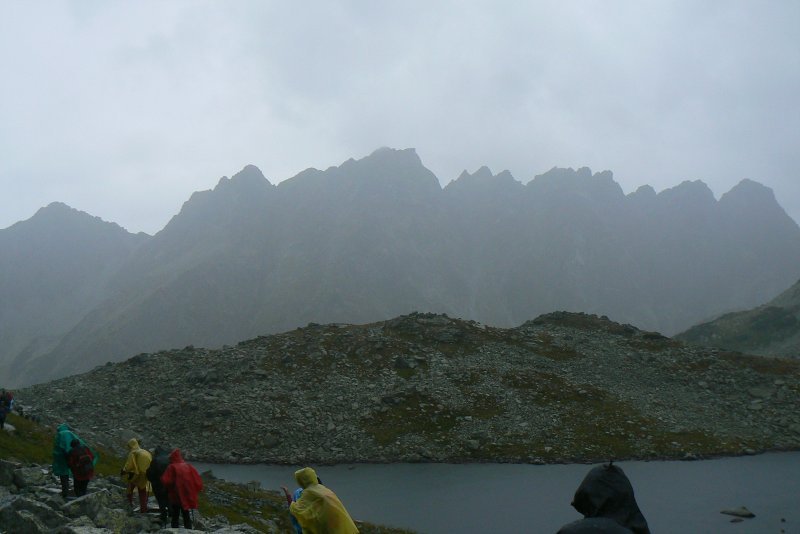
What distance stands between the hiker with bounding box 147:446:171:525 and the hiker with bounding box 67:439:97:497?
1.75 meters

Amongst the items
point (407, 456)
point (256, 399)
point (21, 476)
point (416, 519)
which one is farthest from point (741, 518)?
point (256, 399)

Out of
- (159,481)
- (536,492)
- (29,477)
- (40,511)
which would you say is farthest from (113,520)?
(536,492)

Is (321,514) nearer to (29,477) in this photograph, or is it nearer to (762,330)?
(29,477)

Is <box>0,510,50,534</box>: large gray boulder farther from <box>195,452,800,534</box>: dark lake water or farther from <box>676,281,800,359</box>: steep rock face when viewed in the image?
<box>676,281,800,359</box>: steep rock face

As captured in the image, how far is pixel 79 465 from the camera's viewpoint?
16500mm

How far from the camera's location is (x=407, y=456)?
157 feet

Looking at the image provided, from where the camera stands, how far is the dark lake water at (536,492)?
31109 mm

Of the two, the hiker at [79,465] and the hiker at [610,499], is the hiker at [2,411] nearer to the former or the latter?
the hiker at [79,465]

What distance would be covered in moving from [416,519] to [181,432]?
28297 mm

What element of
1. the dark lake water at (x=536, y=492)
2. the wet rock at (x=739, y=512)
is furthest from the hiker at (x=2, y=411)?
the wet rock at (x=739, y=512)

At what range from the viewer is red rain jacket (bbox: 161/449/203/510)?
→ 1527 centimetres

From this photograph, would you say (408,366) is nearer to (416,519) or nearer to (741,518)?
(416,519)

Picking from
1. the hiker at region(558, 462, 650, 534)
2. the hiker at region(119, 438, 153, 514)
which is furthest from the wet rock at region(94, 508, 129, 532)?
the hiker at region(558, 462, 650, 534)

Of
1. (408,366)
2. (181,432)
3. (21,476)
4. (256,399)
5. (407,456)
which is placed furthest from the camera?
(408,366)
